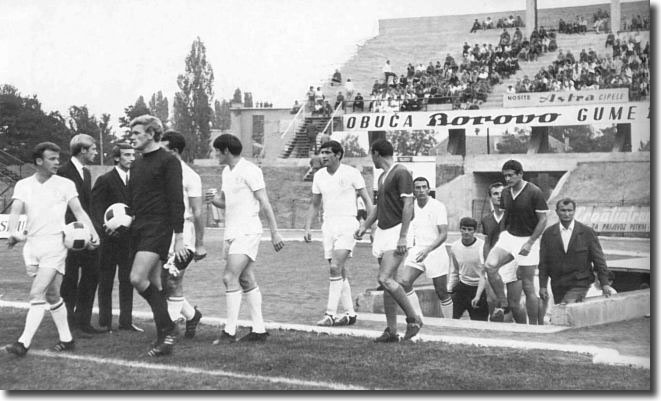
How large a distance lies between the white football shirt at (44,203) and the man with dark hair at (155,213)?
67cm

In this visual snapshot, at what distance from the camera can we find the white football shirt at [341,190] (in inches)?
344

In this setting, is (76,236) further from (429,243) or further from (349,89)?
(349,89)

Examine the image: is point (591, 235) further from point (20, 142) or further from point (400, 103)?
point (400, 103)

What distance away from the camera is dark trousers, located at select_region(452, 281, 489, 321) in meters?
10.1

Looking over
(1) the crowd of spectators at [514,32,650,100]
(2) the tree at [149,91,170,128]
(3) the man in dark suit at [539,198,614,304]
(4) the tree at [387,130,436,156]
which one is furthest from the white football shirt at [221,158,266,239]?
(4) the tree at [387,130,436,156]

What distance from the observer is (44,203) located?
285 inches

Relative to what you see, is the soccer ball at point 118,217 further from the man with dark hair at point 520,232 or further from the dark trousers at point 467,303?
the dark trousers at point 467,303

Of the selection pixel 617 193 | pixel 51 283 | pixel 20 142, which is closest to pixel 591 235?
pixel 51 283

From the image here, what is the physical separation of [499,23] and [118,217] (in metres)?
15.1

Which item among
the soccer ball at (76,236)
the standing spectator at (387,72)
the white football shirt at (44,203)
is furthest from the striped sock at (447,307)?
the standing spectator at (387,72)

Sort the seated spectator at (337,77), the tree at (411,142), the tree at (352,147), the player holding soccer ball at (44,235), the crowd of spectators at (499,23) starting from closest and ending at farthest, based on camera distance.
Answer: the player holding soccer ball at (44,235) → the crowd of spectators at (499,23) → the seated spectator at (337,77) → the tree at (352,147) → the tree at (411,142)

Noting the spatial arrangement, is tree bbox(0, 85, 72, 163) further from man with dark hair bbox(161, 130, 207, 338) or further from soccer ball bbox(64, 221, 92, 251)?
soccer ball bbox(64, 221, 92, 251)

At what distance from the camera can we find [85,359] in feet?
23.2

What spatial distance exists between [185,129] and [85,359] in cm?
2138
